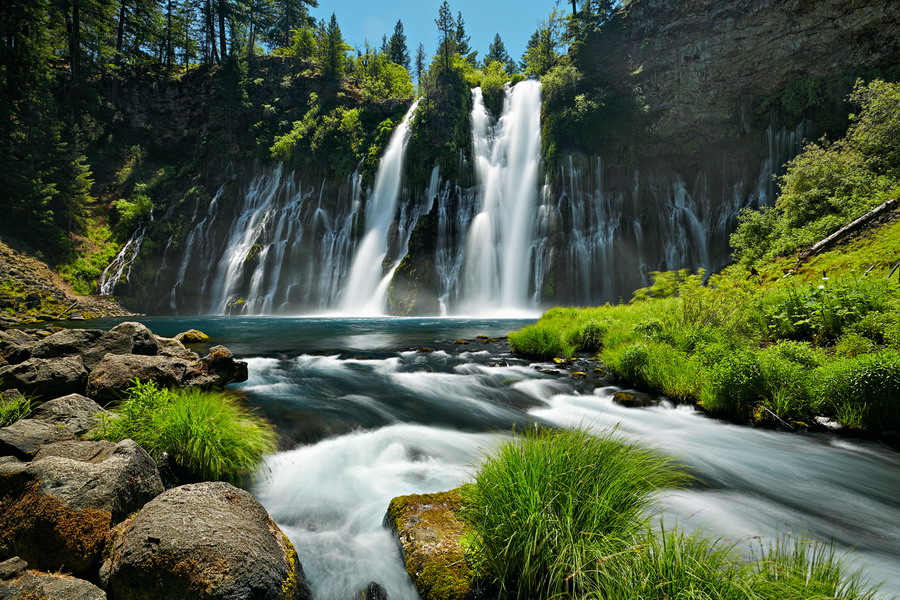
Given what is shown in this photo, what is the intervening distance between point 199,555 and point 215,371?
Result: 644cm

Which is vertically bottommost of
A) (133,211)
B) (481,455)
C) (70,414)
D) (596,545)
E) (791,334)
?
(481,455)

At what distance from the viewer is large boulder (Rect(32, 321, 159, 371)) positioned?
23.4 feet

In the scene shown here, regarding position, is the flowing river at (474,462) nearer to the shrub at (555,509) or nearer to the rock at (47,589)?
the shrub at (555,509)

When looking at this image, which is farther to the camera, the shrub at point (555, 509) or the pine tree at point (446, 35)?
the pine tree at point (446, 35)

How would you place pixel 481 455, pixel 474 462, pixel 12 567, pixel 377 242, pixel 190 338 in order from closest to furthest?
pixel 12 567
pixel 474 462
pixel 481 455
pixel 190 338
pixel 377 242

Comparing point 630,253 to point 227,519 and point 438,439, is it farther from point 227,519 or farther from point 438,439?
point 227,519

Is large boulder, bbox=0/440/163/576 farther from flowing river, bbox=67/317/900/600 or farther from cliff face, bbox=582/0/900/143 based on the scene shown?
cliff face, bbox=582/0/900/143

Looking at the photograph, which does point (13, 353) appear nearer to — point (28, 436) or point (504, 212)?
point (28, 436)

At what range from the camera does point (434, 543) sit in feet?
9.02

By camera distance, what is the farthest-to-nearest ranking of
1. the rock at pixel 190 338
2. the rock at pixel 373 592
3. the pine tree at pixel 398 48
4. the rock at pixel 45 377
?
the pine tree at pixel 398 48 < the rock at pixel 190 338 < the rock at pixel 45 377 < the rock at pixel 373 592

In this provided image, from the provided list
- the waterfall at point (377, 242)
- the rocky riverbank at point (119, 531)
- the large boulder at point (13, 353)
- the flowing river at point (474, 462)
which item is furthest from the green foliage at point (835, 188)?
the waterfall at point (377, 242)

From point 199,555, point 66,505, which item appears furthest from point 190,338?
point 199,555

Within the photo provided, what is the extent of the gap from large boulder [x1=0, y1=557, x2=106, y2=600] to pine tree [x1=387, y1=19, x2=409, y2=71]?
82.2 metres

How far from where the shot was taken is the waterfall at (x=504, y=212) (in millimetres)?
30484
